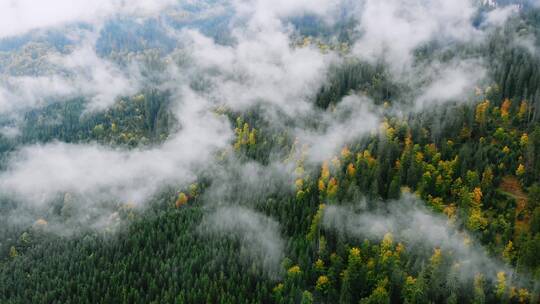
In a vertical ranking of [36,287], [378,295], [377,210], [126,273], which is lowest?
[36,287]

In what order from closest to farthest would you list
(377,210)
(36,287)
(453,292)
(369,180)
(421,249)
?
1. (453,292)
2. (421,249)
3. (36,287)
4. (377,210)
5. (369,180)

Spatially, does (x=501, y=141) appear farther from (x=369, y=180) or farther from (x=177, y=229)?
(x=177, y=229)

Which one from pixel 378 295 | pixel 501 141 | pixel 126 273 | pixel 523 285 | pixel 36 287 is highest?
pixel 501 141

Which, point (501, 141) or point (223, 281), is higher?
point (501, 141)

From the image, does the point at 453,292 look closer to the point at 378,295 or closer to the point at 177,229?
the point at 378,295

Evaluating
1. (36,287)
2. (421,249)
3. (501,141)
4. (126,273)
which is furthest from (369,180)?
(36,287)

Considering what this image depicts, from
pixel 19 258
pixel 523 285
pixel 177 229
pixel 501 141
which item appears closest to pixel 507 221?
pixel 523 285

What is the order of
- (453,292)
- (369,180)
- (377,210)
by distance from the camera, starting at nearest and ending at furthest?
(453,292) < (377,210) < (369,180)

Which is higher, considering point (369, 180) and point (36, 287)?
point (369, 180)

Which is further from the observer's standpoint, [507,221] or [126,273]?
[126,273]

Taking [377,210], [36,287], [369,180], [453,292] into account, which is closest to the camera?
[453,292]
